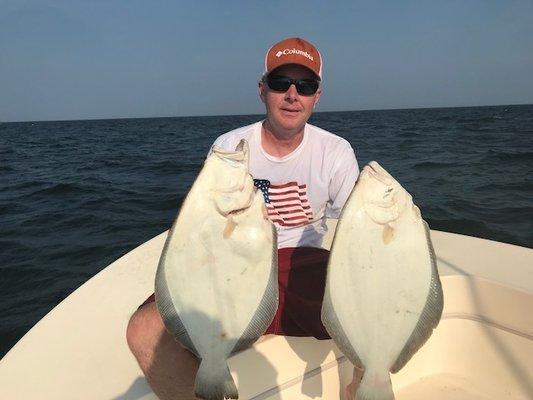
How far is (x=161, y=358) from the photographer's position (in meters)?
1.85

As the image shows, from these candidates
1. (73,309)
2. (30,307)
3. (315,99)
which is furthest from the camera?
(30,307)

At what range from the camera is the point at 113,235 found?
7.74 meters

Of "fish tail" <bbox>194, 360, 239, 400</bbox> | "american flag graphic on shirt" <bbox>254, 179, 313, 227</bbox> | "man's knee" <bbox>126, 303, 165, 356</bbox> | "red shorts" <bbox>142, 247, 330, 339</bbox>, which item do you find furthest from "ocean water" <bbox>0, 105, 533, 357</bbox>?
"fish tail" <bbox>194, 360, 239, 400</bbox>

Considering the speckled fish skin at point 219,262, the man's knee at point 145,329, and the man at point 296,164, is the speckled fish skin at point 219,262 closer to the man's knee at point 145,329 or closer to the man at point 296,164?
the man's knee at point 145,329

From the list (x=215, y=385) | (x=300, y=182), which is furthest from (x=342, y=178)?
(x=215, y=385)

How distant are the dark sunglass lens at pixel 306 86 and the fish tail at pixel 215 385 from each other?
5.47ft

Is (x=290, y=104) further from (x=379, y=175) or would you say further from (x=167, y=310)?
(x=167, y=310)

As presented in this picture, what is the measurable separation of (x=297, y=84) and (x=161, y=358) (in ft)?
5.43

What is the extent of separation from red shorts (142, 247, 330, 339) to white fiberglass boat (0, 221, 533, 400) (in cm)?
9

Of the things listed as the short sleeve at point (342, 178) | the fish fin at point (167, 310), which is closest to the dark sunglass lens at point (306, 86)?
the short sleeve at point (342, 178)

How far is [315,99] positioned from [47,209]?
8.52 m

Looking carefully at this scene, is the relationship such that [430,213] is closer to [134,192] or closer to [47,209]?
[134,192]

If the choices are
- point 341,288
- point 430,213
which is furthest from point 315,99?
point 430,213

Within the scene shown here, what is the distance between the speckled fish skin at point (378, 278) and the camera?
1.55m
